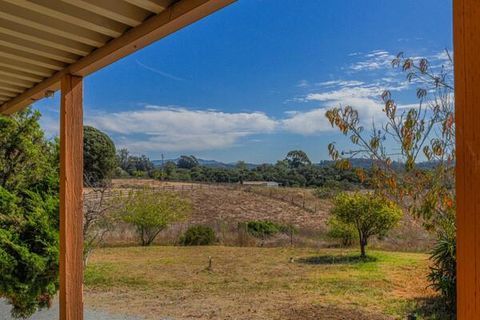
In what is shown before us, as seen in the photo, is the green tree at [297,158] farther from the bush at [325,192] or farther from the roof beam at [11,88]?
the roof beam at [11,88]

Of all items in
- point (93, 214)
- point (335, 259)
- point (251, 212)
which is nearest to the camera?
point (93, 214)

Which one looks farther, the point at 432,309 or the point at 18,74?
the point at 432,309

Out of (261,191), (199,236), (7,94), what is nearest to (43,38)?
(7,94)

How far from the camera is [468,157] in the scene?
0.45 m

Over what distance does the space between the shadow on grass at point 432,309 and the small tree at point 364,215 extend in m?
1.67

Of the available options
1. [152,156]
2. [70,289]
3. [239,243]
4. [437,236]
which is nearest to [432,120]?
[437,236]

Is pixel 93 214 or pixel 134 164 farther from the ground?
pixel 134 164

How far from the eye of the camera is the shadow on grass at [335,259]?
239 inches

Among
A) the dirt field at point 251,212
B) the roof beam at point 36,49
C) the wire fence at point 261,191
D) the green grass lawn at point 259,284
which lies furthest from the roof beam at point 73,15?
the dirt field at point 251,212

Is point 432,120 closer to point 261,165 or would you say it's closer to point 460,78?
point 460,78

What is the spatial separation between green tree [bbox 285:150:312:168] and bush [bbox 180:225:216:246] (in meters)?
2.18

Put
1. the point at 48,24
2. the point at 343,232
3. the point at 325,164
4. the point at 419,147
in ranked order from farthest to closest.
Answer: the point at 343,232, the point at 325,164, the point at 419,147, the point at 48,24

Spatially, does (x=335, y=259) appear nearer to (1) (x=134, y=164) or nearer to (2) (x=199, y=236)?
(2) (x=199, y=236)

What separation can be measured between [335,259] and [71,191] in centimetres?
542
